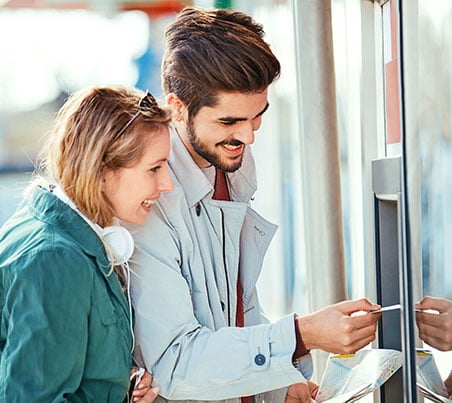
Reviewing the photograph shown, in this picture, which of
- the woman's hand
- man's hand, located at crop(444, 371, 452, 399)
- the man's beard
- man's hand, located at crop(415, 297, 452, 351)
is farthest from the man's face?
man's hand, located at crop(444, 371, 452, 399)

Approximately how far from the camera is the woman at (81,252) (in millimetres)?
1370

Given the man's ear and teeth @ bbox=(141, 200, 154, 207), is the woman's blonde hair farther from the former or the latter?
the man's ear

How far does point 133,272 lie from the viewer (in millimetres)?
1568

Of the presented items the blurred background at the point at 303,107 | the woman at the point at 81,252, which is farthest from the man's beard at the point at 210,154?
the blurred background at the point at 303,107

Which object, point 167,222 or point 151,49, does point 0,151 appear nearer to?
point 151,49

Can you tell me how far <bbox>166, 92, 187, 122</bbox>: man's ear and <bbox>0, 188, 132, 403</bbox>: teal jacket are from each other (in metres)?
0.41

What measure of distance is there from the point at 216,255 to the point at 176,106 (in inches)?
12.6

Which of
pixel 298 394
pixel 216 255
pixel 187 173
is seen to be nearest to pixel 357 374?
pixel 298 394

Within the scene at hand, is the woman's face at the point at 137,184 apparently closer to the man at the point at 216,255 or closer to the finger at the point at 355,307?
the man at the point at 216,255

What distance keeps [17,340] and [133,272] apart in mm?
274

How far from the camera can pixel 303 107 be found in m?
2.54

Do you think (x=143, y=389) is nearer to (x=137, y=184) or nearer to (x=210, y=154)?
(x=137, y=184)

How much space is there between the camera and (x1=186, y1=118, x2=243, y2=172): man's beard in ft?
5.79

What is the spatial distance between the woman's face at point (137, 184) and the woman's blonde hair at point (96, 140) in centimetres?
1
